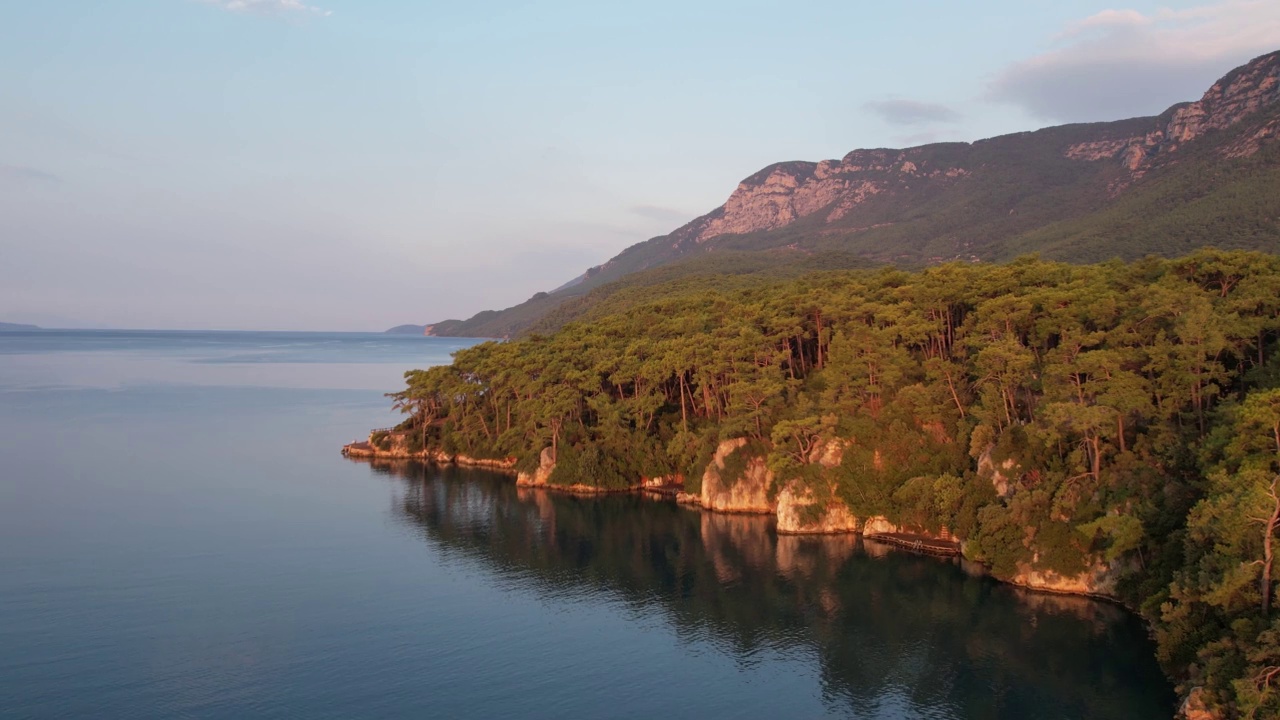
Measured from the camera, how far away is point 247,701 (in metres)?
29.8

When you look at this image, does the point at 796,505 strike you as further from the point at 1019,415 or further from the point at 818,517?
the point at 1019,415

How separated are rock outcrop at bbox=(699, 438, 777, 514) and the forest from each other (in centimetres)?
78

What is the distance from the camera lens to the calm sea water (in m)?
30.4

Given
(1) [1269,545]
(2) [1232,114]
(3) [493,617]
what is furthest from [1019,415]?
(2) [1232,114]

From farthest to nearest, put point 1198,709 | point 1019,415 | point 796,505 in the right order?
point 796,505, point 1019,415, point 1198,709

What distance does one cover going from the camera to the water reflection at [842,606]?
30609mm

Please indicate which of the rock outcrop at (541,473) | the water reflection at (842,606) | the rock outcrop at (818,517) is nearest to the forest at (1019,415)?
the rock outcrop at (541,473)

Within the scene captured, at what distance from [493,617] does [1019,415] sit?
29.8 meters

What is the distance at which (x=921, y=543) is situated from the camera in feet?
152

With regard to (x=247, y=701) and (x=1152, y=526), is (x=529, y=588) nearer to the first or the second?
(x=247, y=701)

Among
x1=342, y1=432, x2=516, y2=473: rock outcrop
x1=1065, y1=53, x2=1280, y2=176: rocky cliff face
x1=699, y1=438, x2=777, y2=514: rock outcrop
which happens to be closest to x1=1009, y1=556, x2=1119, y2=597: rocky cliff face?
x1=699, y1=438, x2=777, y2=514: rock outcrop

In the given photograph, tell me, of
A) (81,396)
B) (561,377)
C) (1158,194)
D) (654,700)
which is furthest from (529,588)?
(1158,194)

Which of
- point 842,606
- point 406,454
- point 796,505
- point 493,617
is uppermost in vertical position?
point 406,454

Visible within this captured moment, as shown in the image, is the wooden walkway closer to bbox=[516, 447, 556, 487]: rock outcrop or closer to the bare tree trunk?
the bare tree trunk
